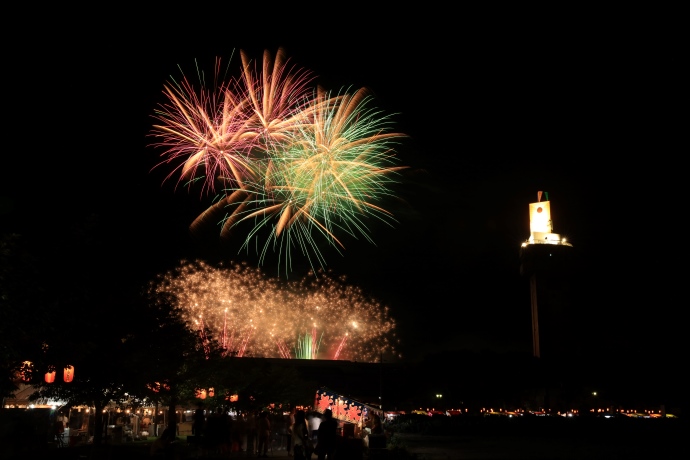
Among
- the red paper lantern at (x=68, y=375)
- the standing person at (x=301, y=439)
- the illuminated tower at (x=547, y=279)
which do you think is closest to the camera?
the standing person at (x=301, y=439)

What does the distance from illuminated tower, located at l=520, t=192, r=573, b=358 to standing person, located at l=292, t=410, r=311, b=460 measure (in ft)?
313

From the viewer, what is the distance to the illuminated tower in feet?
355

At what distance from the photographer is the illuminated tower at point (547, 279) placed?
10806 cm

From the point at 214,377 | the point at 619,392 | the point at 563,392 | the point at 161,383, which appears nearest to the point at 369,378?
the point at 563,392

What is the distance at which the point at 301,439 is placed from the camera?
16328 millimetres

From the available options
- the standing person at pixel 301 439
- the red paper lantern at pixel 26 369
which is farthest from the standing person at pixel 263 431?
the red paper lantern at pixel 26 369

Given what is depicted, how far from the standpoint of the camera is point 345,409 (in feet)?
76.7

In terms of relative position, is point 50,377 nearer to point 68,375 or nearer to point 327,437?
point 68,375

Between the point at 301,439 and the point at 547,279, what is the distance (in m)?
103

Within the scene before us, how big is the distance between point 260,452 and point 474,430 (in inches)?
973

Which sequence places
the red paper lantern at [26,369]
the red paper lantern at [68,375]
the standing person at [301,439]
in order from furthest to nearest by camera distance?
the red paper lantern at [68,375]
the red paper lantern at [26,369]
the standing person at [301,439]

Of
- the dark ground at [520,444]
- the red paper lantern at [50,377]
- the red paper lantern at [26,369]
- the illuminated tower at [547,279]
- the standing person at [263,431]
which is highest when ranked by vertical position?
the illuminated tower at [547,279]

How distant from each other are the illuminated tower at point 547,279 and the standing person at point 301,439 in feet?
313

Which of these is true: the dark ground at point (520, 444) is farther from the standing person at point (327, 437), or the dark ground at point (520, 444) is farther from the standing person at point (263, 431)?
the standing person at point (263, 431)
